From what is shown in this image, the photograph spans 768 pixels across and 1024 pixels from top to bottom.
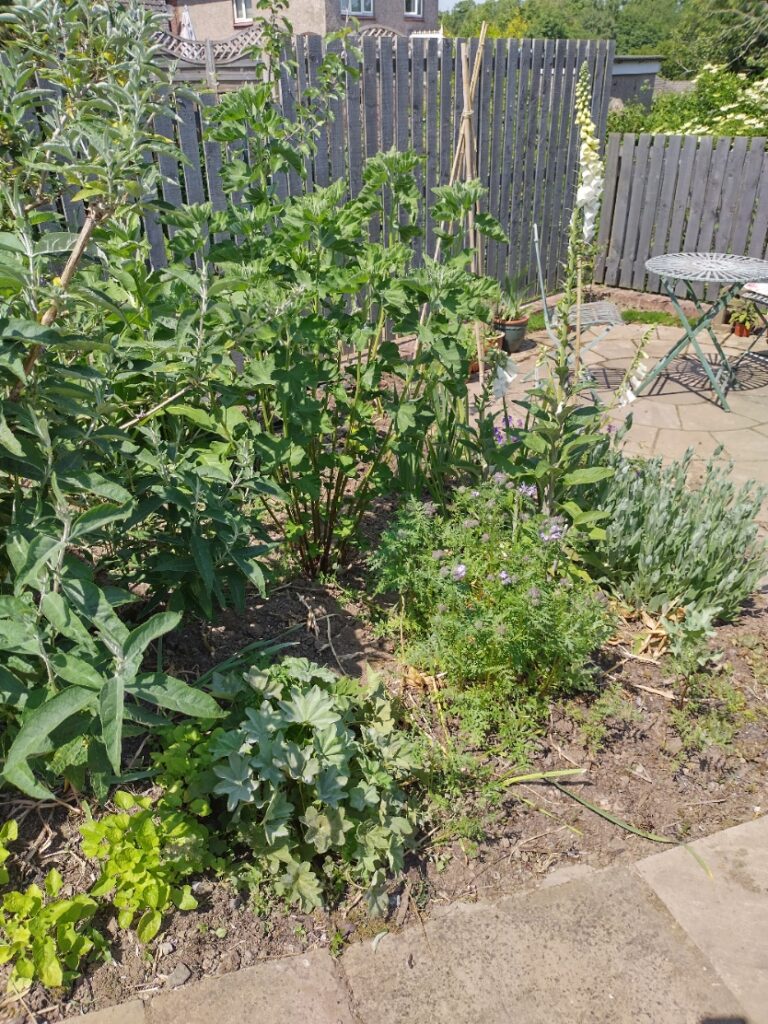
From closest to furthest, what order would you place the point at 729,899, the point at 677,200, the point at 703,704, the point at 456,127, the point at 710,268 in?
the point at 729,899 → the point at 703,704 → the point at 710,268 → the point at 456,127 → the point at 677,200

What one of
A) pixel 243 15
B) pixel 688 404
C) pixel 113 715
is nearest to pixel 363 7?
pixel 243 15

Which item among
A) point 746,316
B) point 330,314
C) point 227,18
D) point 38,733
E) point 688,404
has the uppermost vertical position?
point 227,18

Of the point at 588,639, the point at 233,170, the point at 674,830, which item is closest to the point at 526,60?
the point at 233,170

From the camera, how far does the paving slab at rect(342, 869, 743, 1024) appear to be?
1.78 m

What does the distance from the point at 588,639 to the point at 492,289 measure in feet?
4.03

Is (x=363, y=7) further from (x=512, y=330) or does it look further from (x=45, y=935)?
(x=45, y=935)

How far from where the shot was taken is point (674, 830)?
2.27 m

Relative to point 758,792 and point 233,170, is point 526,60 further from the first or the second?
point 758,792

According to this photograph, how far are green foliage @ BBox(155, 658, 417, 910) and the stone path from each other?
0.18 m

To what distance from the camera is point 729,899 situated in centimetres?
205

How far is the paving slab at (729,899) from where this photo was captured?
1860 millimetres

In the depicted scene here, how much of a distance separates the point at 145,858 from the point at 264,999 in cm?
42

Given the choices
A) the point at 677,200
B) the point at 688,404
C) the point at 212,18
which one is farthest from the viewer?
the point at 212,18

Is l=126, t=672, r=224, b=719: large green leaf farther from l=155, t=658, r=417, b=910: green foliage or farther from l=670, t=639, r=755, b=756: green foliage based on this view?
l=670, t=639, r=755, b=756: green foliage
